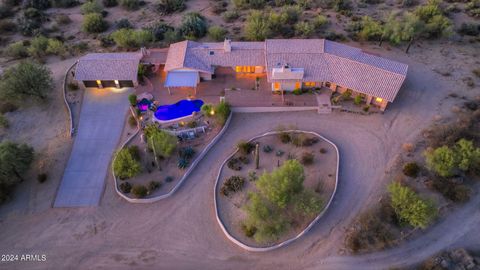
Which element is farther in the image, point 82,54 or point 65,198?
point 82,54

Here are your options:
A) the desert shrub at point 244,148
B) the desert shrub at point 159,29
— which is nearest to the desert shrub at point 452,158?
the desert shrub at point 244,148

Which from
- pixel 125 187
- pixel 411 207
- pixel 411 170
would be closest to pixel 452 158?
pixel 411 170

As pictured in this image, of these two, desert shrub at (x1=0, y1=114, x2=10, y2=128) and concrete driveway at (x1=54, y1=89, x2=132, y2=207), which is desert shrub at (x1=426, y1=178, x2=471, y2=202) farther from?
desert shrub at (x1=0, y1=114, x2=10, y2=128)

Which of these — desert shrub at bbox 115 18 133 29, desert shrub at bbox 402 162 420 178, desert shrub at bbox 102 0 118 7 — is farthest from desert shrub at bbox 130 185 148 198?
desert shrub at bbox 102 0 118 7

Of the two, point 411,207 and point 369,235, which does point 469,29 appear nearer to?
point 411,207

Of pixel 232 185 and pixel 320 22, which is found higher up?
pixel 320 22

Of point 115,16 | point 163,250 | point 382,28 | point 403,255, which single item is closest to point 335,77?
point 382,28

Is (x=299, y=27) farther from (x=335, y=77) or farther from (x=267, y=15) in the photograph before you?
(x=335, y=77)
